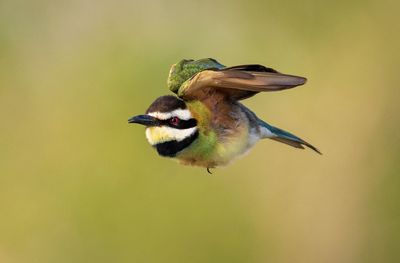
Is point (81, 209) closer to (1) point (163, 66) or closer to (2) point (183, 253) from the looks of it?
(2) point (183, 253)

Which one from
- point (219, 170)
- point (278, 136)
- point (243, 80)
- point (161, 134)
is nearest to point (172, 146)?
point (161, 134)

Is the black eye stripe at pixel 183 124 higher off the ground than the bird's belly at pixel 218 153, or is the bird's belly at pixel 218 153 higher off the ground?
the black eye stripe at pixel 183 124

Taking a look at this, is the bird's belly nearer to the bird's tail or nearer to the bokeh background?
the bird's tail

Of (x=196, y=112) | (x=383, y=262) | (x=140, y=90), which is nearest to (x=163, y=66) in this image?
(x=140, y=90)

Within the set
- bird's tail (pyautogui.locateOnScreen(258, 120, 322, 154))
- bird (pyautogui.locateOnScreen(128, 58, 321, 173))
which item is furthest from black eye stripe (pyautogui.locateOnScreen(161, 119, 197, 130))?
bird's tail (pyautogui.locateOnScreen(258, 120, 322, 154))

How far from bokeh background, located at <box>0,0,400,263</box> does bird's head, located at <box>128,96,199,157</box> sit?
1659 millimetres

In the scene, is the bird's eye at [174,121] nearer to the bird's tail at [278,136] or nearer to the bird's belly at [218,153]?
the bird's belly at [218,153]

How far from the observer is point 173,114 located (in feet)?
5.00

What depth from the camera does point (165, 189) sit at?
3.22 metres

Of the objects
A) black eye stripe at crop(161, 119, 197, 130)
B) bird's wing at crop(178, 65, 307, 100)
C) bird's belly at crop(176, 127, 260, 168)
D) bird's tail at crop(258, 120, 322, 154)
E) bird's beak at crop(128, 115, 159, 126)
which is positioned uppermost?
bird's wing at crop(178, 65, 307, 100)

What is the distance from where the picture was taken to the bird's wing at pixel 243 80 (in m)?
1.48

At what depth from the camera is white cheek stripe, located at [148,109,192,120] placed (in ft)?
4.97

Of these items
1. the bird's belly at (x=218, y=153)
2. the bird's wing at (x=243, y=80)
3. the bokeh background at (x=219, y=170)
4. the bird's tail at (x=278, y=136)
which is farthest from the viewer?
the bokeh background at (x=219, y=170)

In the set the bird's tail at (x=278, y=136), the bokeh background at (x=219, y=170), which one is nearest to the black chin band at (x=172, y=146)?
the bird's tail at (x=278, y=136)
